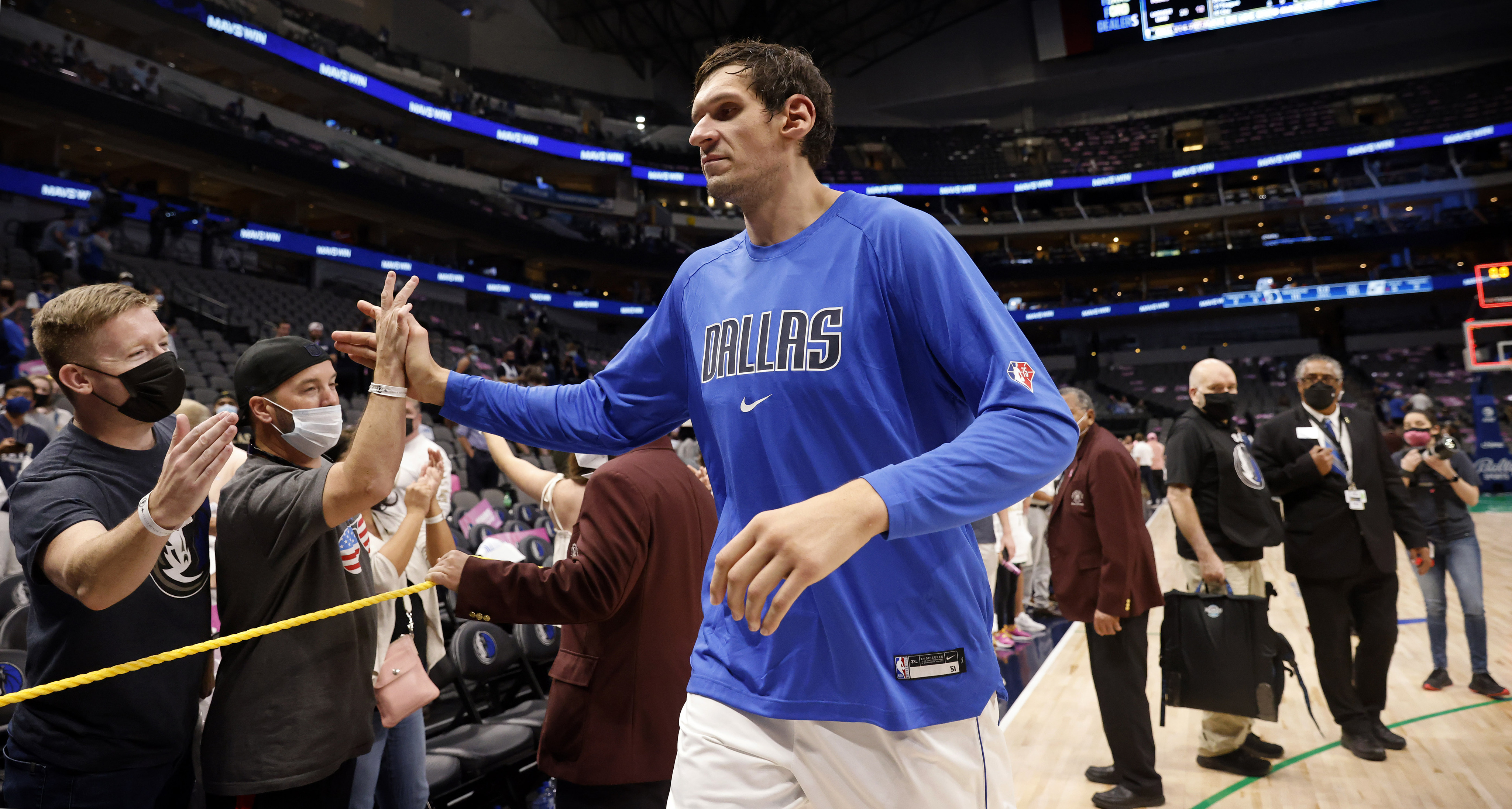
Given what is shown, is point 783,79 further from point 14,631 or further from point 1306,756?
point 1306,756

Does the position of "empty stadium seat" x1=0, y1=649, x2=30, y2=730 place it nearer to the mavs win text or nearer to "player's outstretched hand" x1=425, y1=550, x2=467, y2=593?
"player's outstretched hand" x1=425, y1=550, x2=467, y2=593

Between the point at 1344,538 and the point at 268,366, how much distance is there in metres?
4.56

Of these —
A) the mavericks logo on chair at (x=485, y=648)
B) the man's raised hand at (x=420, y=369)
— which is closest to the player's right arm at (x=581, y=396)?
the man's raised hand at (x=420, y=369)

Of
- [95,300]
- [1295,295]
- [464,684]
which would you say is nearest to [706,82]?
[95,300]

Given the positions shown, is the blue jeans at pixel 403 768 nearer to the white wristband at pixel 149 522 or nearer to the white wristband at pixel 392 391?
the white wristband at pixel 149 522

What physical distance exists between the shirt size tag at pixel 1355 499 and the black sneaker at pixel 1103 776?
171 centimetres

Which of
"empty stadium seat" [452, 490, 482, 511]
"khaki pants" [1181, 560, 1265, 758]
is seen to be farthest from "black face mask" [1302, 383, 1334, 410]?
"empty stadium seat" [452, 490, 482, 511]

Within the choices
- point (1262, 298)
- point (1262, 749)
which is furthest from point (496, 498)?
point (1262, 298)

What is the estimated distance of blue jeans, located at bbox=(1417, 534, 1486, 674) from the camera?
202 inches

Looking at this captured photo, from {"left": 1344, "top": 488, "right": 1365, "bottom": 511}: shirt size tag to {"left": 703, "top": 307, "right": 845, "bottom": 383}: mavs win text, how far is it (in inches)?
155

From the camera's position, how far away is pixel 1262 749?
4.30 meters

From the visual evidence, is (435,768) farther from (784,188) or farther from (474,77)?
(474,77)

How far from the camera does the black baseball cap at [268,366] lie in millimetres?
2086

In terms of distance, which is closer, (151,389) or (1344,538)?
(151,389)
